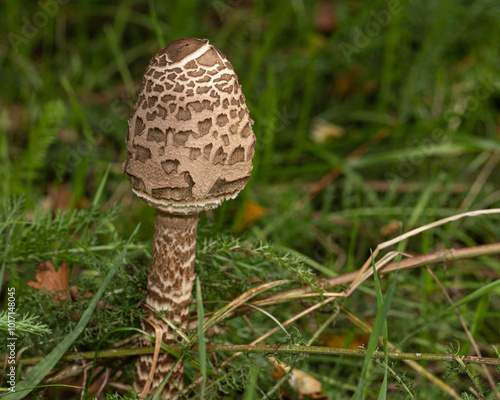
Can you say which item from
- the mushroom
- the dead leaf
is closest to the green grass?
the dead leaf

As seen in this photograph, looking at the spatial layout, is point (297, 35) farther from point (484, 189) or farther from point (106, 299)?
point (106, 299)

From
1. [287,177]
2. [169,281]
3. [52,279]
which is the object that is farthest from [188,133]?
[287,177]

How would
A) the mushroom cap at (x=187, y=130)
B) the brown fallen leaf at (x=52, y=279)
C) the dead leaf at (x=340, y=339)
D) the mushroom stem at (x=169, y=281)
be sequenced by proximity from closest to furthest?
the mushroom cap at (x=187, y=130)
the mushroom stem at (x=169, y=281)
the brown fallen leaf at (x=52, y=279)
the dead leaf at (x=340, y=339)

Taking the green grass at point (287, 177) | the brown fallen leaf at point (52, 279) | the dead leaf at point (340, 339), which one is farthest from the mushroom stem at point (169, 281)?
the dead leaf at point (340, 339)

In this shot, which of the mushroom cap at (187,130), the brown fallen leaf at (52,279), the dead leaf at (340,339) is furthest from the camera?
Result: the dead leaf at (340,339)

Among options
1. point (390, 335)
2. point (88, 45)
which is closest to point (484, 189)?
point (390, 335)

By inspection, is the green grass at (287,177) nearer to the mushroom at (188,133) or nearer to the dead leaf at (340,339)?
the dead leaf at (340,339)
